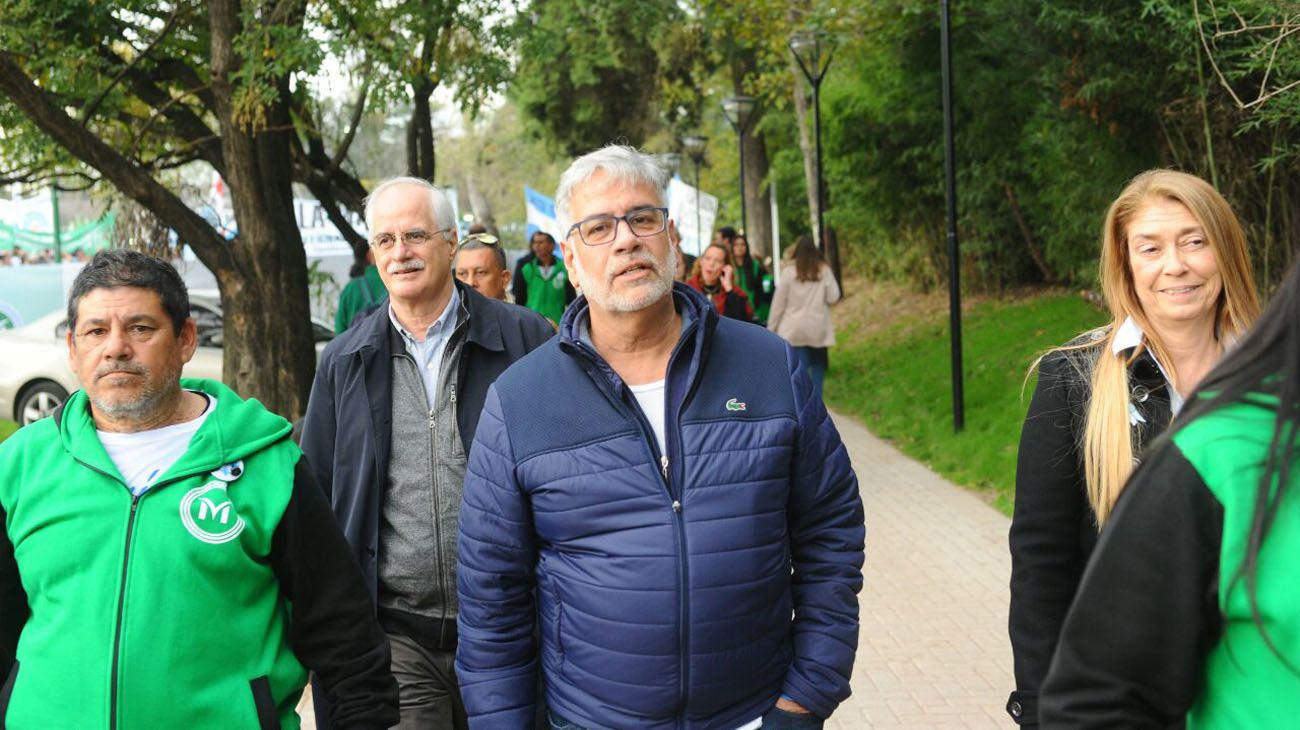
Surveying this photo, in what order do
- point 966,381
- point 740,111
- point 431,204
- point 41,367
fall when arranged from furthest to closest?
point 740,111
point 41,367
point 966,381
point 431,204

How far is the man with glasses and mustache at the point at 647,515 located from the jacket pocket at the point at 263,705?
43 centimetres

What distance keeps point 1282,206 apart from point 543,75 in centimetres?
1962

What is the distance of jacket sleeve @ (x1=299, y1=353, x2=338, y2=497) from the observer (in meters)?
3.77

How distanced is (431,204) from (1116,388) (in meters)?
2.00

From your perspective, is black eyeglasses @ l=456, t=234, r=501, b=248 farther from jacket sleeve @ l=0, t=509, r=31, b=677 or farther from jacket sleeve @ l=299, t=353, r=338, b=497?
jacket sleeve @ l=0, t=509, r=31, b=677

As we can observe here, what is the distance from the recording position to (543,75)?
28750 millimetres

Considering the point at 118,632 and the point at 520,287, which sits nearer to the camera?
the point at 118,632

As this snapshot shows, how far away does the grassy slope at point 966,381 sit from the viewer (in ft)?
38.8

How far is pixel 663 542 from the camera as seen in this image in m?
2.78

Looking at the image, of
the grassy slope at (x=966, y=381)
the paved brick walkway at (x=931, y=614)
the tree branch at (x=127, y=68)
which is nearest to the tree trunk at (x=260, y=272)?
the tree branch at (x=127, y=68)

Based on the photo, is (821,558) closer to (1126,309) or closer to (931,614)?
(1126,309)

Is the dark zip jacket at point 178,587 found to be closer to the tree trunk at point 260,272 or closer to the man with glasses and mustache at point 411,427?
the man with glasses and mustache at point 411,427

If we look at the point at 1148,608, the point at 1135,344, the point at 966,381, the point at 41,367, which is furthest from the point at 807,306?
the point at 1148,608

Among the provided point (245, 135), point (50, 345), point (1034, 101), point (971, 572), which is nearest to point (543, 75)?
point (1034, 101)
